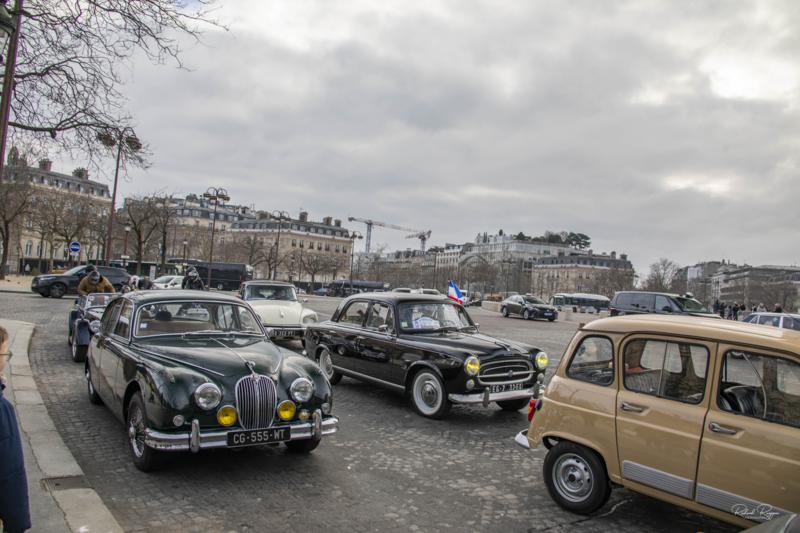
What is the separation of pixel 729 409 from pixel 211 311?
211 inches

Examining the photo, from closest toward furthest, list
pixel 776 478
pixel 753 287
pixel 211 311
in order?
pixel 776 478 < pixel 211 311 < pixel 753 287

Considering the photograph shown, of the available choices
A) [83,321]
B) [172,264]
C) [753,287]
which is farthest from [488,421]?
[753,287]

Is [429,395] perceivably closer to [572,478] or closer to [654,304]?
[572,478]

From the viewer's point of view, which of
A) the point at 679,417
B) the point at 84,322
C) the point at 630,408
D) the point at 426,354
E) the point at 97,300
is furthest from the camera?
the point at 97,300

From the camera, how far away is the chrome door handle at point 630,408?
Result: 431cm

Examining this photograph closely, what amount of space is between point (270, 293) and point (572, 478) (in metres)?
11.8

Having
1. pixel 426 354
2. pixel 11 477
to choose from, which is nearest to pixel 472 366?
pixel 426 354

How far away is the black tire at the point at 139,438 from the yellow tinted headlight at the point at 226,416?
67 centimetres

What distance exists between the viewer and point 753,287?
11575cm

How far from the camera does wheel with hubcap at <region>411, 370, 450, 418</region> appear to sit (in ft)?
24.4

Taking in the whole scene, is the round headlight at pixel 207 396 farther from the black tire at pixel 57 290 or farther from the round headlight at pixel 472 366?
the black tire at pixel 57 290

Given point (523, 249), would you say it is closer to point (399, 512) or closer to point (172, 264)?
point (172, 264)

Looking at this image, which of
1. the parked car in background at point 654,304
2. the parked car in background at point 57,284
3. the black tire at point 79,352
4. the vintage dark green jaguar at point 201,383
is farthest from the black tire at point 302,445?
the parked car in background at point 57,284

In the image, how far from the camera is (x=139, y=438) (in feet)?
16.7
